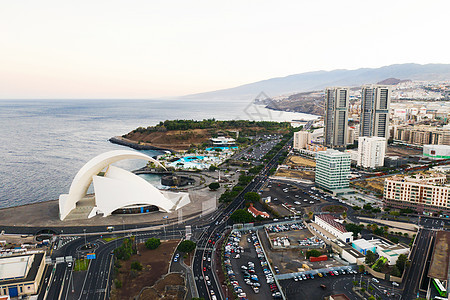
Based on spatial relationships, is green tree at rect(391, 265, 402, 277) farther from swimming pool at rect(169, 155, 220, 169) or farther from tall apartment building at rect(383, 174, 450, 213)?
swimming pool at rect(169, 155, 220, 169)

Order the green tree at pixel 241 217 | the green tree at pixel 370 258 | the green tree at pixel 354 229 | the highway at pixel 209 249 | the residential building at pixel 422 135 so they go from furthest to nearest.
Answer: the residential building at pixel 422 135 → the green tree at pixel 241 217 → the green tree at pixel 354 229 → the green tree at pixel 370 258 → the highway at pixel 209 249

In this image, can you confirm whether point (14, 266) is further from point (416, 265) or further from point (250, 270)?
point (416, 265)

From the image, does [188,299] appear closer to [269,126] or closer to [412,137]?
[412,137]

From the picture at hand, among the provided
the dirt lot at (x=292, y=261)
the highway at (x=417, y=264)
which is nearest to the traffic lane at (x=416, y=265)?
the highway at (x=417, y=264)

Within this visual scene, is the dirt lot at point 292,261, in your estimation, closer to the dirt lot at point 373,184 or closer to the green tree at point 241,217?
the green tree at point 241,217

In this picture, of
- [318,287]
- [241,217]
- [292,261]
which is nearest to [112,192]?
[241,217]

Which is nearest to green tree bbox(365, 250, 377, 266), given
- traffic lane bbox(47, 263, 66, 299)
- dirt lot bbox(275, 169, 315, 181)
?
traffic lane bbox(47, 263, 66, 299)

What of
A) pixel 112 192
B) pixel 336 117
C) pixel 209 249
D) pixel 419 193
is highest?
pixel 336 117
